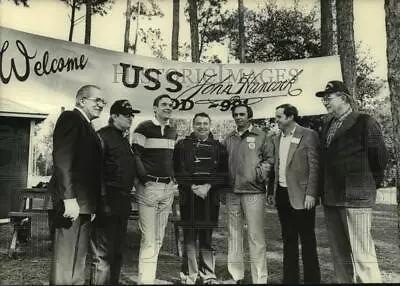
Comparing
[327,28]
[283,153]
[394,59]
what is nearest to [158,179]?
[283,153]

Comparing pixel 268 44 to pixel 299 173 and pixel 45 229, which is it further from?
pixel 45 229

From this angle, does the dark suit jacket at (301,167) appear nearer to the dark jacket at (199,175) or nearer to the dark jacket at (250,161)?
the dark jacket at (250,161)

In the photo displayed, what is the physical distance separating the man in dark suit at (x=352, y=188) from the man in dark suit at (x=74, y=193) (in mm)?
2201

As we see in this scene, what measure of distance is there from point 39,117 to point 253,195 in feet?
7.27

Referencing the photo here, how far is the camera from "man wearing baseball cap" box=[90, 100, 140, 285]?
13.4 feet

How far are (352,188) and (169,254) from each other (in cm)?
188

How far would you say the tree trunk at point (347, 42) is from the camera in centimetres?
445

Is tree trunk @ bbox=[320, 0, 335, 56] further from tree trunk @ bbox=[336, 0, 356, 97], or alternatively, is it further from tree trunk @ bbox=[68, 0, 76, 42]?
tree trunk @ bbox=[68, 0, 76, 42]

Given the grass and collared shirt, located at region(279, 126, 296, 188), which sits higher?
collared shirt, located at region(279, 126, 296, 188)

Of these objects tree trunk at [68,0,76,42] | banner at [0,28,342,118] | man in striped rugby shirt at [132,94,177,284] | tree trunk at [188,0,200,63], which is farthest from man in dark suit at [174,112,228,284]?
tree trunk at [68,0,76,42]

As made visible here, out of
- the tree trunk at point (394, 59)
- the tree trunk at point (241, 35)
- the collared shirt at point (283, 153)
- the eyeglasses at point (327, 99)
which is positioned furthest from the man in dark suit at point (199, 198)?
the tree trunk at point (394, 59)

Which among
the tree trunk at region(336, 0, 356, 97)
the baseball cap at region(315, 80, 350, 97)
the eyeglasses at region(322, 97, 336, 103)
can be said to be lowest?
the eyeglasses at region(322, 97, 336, 103)

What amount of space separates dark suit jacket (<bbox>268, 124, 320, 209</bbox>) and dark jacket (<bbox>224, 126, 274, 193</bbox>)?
9 cm

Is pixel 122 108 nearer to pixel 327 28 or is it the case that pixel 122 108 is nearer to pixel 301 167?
pixel 301 167
